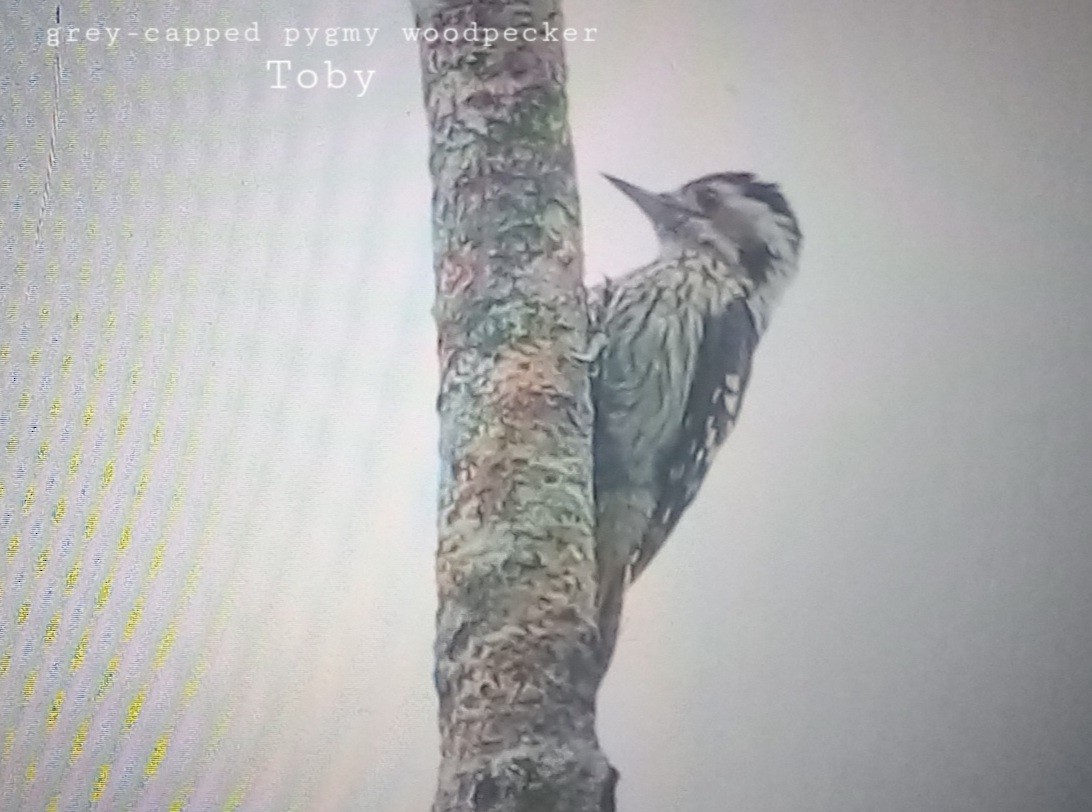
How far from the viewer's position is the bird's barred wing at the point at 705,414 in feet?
2.19

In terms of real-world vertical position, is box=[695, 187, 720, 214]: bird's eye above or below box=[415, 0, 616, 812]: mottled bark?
above

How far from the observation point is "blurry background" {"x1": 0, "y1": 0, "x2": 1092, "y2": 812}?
0.62 metres

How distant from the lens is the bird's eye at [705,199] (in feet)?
2.24

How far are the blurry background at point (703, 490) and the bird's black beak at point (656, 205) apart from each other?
1 cm

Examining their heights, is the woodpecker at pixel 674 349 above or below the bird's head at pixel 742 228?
below

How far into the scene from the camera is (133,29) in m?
0.62

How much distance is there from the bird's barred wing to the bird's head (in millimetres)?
25

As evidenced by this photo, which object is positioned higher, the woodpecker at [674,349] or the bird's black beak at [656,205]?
the bird's black beak at [656,205]

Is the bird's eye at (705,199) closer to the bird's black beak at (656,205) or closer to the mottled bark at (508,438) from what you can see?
the bird's black beak at (656,205)

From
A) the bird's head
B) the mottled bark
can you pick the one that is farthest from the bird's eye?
the mottled bark

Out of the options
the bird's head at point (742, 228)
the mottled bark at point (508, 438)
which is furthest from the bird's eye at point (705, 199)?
the mottled bark at point (508, 438)

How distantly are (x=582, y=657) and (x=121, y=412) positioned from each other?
15.1 inches

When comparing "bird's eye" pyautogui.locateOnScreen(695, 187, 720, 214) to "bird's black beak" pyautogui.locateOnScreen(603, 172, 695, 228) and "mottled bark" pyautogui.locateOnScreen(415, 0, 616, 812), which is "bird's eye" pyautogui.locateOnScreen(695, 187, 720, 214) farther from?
"mottled bark" pyautogui.locateOnScreen(415, 0, 616, 812)

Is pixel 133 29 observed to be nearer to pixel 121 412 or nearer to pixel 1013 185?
pixel 121 412
